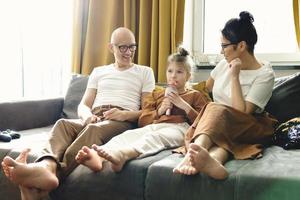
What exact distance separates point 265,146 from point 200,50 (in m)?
1.28

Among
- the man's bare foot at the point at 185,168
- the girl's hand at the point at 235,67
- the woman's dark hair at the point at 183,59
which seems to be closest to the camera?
the man's bare foot at the point at 185,168

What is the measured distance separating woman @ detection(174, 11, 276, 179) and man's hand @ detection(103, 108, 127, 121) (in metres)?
0.45

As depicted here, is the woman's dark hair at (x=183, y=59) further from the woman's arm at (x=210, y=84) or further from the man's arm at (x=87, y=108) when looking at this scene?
the man's arm at (x=87, y=108)

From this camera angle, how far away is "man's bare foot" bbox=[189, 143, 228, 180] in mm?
1405

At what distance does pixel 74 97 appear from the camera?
8.66 ft

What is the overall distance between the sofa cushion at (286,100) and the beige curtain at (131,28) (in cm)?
90

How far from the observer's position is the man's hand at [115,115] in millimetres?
2086

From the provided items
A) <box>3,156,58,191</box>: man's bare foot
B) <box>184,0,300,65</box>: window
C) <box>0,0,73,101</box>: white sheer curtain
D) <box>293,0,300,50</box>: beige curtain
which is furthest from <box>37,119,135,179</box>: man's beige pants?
<box>0,0,73,101</box>: white sheer curtain

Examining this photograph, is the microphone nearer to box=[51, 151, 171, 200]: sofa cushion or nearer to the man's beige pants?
the man's beige pants

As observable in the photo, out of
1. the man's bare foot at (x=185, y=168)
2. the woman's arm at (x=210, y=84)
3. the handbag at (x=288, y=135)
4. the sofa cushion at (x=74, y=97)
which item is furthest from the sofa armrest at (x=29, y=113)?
the handbag at (x=288, y=135)

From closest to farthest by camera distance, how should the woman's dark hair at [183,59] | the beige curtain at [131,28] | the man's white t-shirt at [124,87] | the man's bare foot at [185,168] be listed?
the man's bare foot at [185,168] → the woman's dark hair at [183,59] → the man's white t-shirt at [124,87] → the beige curtain at [131,28]

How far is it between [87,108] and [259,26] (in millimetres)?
1355

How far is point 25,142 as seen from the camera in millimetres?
2006

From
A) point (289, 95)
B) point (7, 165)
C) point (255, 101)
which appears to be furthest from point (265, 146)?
point (7, 165)
